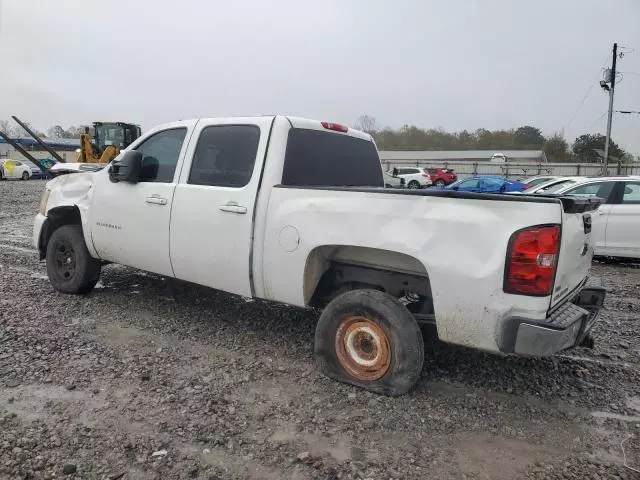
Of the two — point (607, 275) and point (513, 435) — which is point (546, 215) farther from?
point (607, 275)

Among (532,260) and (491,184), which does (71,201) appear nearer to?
(532,260)

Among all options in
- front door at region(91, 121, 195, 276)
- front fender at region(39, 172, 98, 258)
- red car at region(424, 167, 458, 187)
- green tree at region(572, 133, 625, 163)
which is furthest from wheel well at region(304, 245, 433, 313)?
green tree at region(572, 133, 625, 163)

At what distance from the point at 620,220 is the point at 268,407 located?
24.4 feet

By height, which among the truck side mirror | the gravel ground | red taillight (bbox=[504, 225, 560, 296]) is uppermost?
the truck side mirror

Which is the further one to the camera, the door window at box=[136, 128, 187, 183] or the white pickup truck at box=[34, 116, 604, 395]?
the door window at box=[136, 128, 187, 183]

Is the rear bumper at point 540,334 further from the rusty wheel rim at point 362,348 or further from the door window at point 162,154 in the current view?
the door window at point 162,154

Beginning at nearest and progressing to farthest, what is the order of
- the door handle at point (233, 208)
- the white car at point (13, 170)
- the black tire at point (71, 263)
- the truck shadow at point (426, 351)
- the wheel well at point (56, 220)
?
the truck shadow at point (426, 351)
the door handle at point (233, 208)
the black tire at point (71, 263)
the wheel well at point (56, 220)
the white car at point (13, 170)

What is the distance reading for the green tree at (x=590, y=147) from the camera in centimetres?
6700

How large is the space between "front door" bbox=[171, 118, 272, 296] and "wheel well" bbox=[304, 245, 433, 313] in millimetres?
548

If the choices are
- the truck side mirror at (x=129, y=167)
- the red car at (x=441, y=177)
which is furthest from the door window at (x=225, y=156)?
the red car at (x=441, y=177)

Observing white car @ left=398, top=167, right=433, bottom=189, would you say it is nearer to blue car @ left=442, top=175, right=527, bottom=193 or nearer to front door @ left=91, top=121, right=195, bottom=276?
blue car @ left=442, top=175, right=527, bottom=193

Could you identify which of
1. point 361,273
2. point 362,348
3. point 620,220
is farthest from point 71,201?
point 620,220

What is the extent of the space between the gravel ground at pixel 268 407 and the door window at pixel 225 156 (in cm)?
147

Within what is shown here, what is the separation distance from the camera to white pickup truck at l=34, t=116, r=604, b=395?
2.96 m
